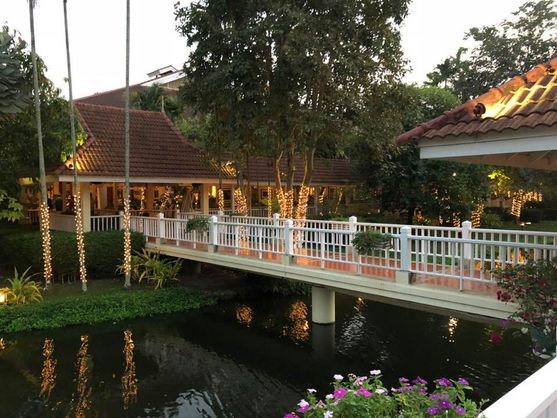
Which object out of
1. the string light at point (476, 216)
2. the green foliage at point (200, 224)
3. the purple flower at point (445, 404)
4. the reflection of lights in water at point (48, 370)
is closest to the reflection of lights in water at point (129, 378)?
the reflection of lights in water at point (48, 370)

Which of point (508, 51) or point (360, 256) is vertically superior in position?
point (508, 51)

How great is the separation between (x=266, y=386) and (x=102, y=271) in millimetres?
8321

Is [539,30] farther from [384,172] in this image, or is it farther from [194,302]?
[194,302]

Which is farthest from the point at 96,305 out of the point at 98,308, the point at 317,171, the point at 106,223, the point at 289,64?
the point at 317,171

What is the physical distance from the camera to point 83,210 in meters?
15.4

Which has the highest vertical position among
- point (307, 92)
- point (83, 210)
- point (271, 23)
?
point (271, 23)

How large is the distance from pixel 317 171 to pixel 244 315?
12.8 meters

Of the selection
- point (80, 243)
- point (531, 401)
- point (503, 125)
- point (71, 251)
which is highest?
point (503, 125)

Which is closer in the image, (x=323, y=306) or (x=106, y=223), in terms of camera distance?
(x=323, y=306)

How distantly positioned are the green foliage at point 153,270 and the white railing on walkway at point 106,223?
198 cm

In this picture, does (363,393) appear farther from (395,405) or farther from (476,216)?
(476,216)

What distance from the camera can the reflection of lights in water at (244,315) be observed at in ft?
42.1

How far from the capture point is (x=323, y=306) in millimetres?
11438

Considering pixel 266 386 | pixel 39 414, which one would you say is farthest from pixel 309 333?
pixel 39 414
